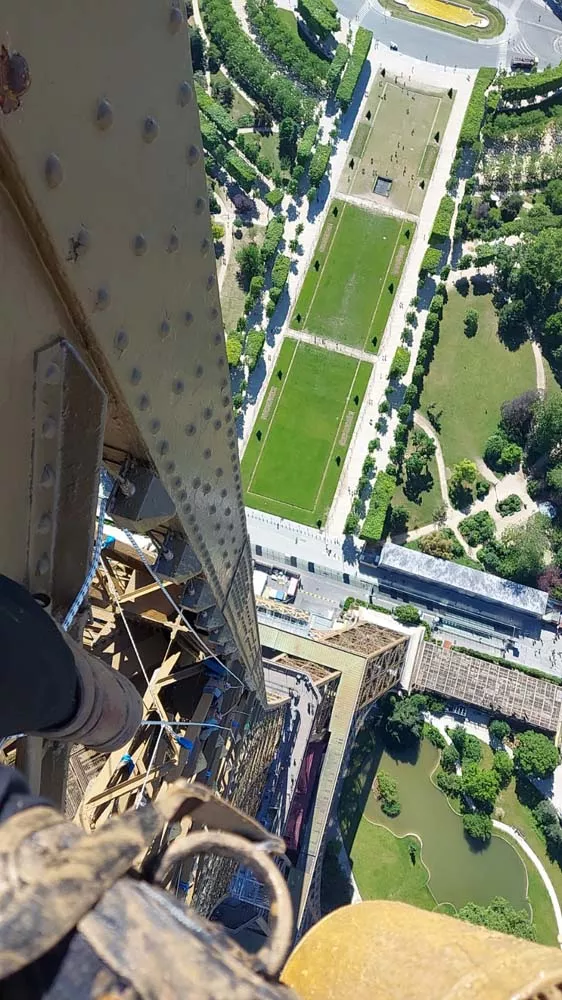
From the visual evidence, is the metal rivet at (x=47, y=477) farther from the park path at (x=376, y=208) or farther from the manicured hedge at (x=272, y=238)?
the park path at (x=376, y=208)

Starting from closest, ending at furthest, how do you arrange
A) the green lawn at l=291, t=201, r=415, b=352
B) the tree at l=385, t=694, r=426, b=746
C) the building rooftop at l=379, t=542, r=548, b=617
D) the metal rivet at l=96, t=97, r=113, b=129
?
the metal rivet at l=96, t=97, r=113, b=129 → the tree at l=385, t=694, r=426, b=746 → the building rooftop at l=379, t=542, r=548, b=617 → the green lawn at l=291, t=201, r=415, b=352

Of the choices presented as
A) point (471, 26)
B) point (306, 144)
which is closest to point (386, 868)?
point (306, 144)

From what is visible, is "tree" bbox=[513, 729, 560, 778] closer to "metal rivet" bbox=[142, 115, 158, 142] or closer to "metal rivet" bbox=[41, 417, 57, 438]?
"metal rivet" bbox=[41, 417, 57, 438]

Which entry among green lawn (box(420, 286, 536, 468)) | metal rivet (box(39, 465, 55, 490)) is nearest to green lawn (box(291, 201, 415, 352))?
green lawn (box(420, 286, 536, 468))

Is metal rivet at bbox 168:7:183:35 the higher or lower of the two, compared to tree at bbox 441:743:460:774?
higher

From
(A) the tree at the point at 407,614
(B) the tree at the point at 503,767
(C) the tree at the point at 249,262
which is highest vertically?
(C) the tree at the point at 249,262

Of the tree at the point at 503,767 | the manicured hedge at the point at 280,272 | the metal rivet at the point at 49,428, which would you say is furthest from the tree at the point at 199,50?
the metal rivet at the point at 49,428

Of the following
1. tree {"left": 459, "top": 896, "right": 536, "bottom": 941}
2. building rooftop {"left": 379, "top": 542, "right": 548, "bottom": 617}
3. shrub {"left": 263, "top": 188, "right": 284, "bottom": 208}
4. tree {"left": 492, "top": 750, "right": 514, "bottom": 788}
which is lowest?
tree {"left": 459, "top": 896, "right": 536, "bottom": 941}
